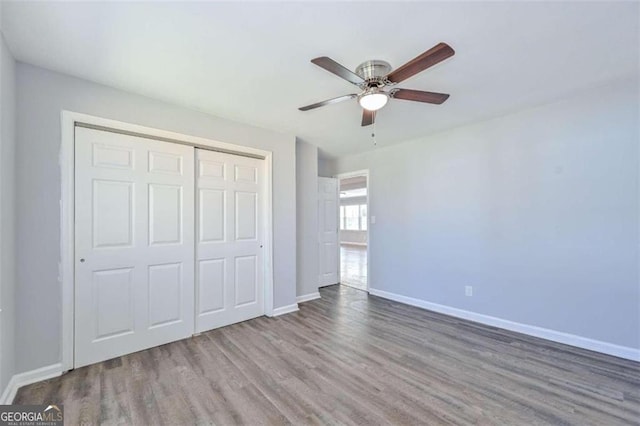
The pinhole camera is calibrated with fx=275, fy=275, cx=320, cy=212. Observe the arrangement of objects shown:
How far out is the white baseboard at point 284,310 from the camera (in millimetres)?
3602

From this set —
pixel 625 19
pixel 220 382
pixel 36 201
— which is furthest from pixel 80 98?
pixel 625 19

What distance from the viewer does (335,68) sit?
5.62ft

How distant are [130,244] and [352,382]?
7.68 ft

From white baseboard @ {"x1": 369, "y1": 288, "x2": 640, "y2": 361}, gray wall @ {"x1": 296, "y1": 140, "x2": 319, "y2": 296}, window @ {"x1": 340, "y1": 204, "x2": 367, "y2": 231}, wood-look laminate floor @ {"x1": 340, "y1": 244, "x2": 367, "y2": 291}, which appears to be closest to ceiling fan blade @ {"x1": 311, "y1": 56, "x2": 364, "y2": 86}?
gray wall @ {"x1": 296, "y1": 140, "x2": 319, "y2": 296}

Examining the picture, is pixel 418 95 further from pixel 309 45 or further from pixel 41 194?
pixel 41 194

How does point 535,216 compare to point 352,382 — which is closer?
point 352,382

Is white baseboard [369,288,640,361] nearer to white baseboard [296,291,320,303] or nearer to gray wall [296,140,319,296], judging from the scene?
white baseboard [296,291,320,303]

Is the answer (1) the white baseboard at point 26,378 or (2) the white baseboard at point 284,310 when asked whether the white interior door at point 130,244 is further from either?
(2) the white baseboard at point 284,310

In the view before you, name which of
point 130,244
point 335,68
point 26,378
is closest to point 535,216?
Result: point 335,68

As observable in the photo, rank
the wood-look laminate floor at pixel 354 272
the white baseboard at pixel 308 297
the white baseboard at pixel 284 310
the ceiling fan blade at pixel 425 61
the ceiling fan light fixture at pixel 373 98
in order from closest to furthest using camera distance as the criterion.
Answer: the ceiling fan blade at pixel 425 61
the ceiling fan light fixture at pixel 373 98
the white baseboard at pixel 284 310
the white baseboard at pixel 308 297
the wood-look laminate floor at pixel 354 272

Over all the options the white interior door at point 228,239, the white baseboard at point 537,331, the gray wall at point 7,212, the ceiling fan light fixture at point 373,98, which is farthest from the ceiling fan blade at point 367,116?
the white baseboard at point 537,331

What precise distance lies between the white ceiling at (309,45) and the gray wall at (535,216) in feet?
1.45

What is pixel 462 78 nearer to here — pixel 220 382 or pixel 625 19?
pixel 625 19

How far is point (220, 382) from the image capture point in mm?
2137
